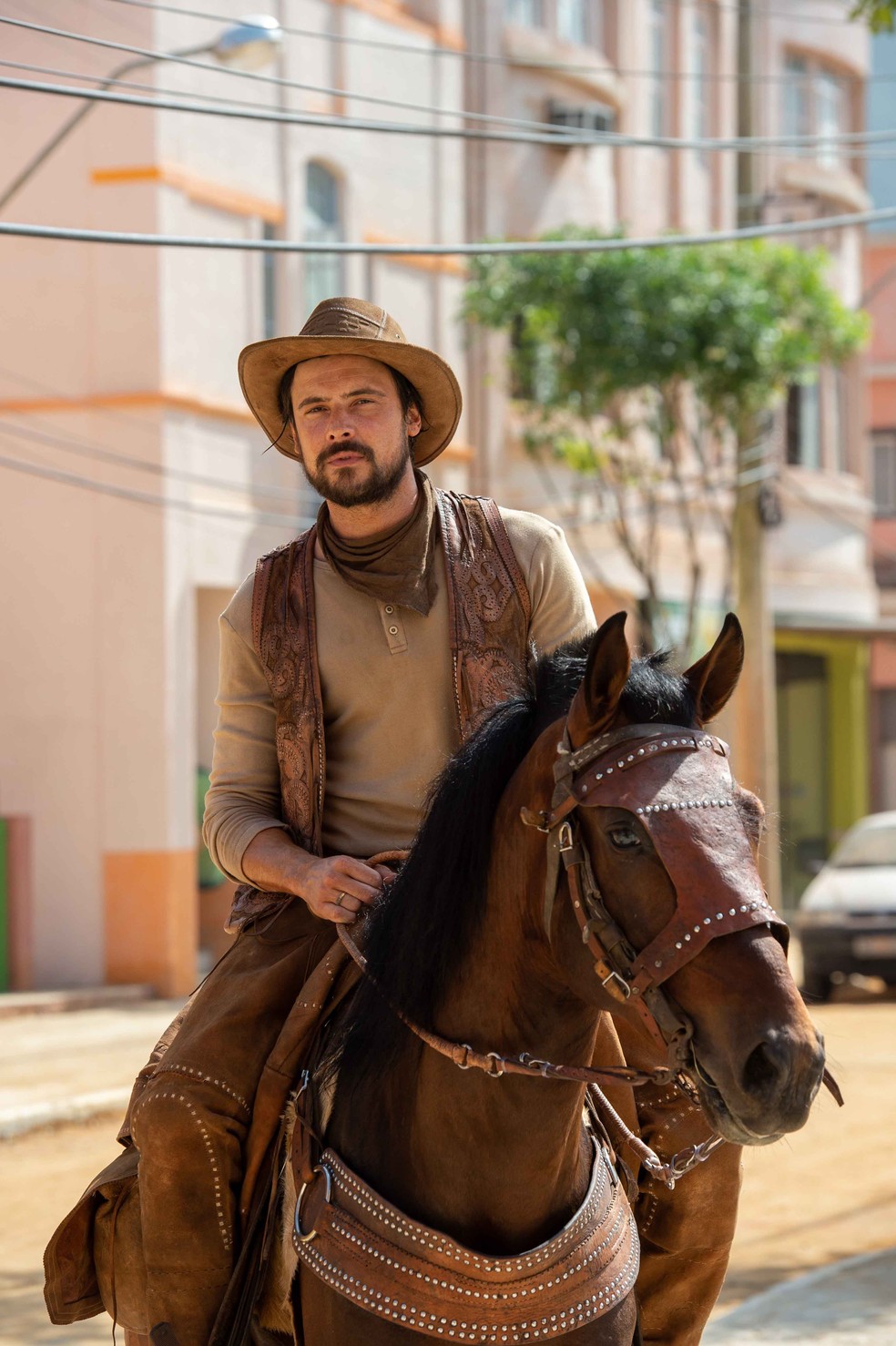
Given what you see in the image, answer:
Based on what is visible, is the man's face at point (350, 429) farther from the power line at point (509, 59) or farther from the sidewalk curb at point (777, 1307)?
the power line at point (509, 59)

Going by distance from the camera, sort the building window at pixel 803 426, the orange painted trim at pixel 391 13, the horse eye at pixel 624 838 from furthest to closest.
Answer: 1. the building window at pixel 803 426
2. the orange painted trim at pixel 391 13
3. the horse eye at pixel 624 838

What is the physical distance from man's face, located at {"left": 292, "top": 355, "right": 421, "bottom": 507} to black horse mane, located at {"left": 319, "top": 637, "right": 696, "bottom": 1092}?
75 cm

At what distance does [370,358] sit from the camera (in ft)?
13.4

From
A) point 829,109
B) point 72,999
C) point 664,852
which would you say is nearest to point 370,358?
point 664,852

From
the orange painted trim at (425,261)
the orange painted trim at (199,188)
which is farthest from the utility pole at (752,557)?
the orange painted trim at (199,188)

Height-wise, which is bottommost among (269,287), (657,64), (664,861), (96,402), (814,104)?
(664,861)

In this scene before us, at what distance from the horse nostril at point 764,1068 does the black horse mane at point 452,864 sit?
0.75 metres

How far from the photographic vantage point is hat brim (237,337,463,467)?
4020 mm

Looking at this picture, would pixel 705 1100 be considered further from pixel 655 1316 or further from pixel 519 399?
pixel 519 399

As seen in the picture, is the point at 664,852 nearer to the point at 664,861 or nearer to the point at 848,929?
the point at 664,861

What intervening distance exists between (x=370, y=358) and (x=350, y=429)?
0.19 metres

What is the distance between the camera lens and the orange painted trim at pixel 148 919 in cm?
1772

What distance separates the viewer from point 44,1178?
10.4 metres

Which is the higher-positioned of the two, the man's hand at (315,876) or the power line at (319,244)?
the power line at (319,244)
